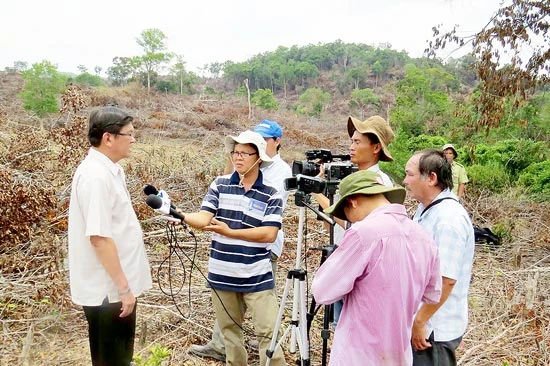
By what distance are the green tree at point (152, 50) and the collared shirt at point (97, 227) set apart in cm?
2497

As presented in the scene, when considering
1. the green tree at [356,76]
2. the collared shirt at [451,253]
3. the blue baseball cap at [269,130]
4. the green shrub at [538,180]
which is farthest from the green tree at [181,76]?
the collared shirt at [451,253]

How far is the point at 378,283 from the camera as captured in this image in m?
1.50

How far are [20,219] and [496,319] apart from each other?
13.9ft

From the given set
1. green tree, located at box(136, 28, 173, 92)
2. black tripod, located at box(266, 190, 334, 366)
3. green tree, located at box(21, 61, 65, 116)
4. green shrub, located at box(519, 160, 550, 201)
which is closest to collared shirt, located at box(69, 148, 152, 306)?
black tripod, located at box(266, 190, 334, 366)

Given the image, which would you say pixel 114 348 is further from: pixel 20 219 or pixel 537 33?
pixel 537 33

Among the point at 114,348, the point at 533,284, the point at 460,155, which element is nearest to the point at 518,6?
the point at 533,284

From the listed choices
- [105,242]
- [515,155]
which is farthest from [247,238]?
[515,155]

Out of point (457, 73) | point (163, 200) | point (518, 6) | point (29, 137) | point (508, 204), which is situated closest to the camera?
point (163, 200)

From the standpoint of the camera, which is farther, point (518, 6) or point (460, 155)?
point (460, 155)

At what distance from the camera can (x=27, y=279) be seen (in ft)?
11.5

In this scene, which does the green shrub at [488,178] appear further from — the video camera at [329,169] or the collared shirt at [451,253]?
the collared shirt at [451,253]

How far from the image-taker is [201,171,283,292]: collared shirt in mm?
2367

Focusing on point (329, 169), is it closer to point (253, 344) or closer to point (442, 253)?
point (442, 253)

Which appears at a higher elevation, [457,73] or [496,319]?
[457,73]
